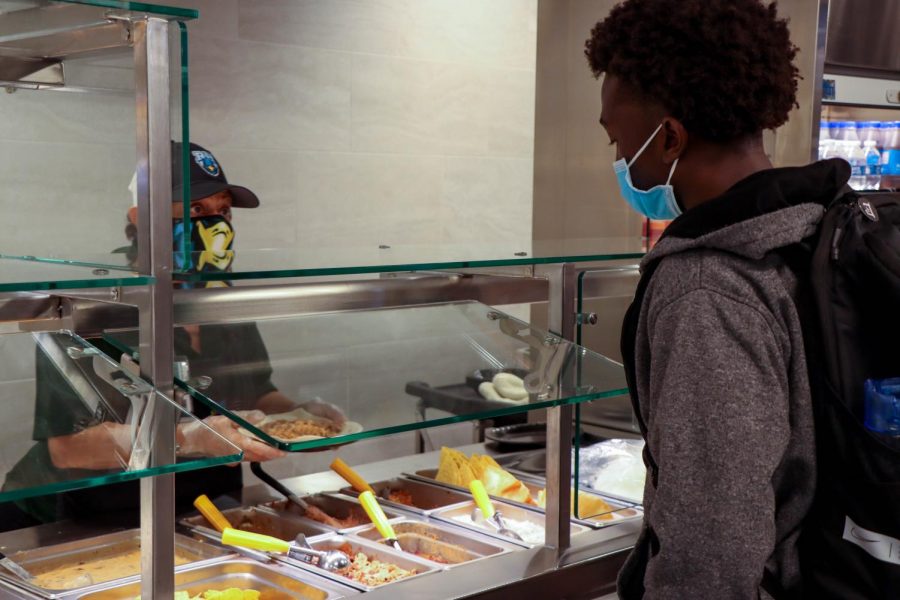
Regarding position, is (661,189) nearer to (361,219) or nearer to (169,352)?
(169,352)

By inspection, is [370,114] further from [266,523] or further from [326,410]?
[326,410]

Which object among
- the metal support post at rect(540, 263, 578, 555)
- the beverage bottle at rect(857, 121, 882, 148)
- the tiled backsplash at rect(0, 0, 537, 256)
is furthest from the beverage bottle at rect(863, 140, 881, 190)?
the metal support post at rect(540, 263, 578, 555)

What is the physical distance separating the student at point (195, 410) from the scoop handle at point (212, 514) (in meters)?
0.13

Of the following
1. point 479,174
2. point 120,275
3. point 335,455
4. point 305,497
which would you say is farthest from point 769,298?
point 479,174

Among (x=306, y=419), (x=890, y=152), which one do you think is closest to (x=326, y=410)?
(x=306, y=419)

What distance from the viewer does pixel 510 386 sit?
1744 millimetres

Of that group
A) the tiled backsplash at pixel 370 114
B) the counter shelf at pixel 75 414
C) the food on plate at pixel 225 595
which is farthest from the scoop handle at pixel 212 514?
the tiled backsplash at pixel 370 114

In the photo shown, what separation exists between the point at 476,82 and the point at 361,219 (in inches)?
32.4

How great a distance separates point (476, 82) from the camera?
171 inches

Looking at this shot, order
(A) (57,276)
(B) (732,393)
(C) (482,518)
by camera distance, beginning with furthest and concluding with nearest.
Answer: (C) (482,518) → (A) (57,276) → (B) (732,393)

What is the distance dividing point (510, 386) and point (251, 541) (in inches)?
21.0

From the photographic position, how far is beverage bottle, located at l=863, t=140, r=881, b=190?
14.9 feet

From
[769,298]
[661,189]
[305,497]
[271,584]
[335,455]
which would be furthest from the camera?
[335,455]

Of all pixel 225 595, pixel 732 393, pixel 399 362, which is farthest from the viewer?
pixel 399 362
